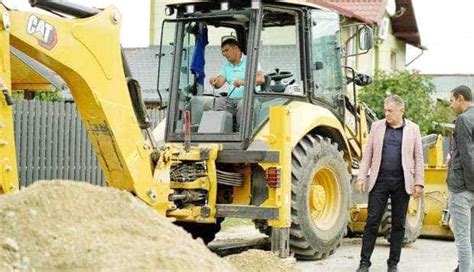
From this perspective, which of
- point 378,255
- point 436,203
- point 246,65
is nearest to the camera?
point 246,65

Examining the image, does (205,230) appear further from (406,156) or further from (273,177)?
(406,156)

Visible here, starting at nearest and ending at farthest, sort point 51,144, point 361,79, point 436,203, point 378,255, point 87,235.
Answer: point 87,235 < point 378,255 < point 361,79 < point 436,203 < point 51,144

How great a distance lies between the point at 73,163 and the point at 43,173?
818 mm

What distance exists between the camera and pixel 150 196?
881 centimetres

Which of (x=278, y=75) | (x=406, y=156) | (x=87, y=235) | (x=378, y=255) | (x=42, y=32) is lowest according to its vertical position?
(x=378, y=255)

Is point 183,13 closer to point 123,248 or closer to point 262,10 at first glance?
point 262,10

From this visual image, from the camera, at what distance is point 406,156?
357 inches

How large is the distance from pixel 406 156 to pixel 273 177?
1.35m

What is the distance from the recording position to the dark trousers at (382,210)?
9.08m

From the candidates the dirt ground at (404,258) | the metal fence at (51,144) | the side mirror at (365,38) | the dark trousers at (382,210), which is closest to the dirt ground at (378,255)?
the dirt ground at (404,258)

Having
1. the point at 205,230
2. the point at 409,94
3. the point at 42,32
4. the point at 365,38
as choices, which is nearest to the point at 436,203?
the point at 365,38

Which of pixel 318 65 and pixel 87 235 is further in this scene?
pixel 318 65

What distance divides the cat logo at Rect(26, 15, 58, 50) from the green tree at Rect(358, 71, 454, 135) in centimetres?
1809

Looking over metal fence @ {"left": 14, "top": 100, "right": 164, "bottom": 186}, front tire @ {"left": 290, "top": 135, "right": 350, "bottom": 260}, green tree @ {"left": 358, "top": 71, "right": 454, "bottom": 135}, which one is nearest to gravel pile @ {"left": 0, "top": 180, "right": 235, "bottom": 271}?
front tire @ {"left": 290, "top": 135, "right": 350, "bottom": 260}
